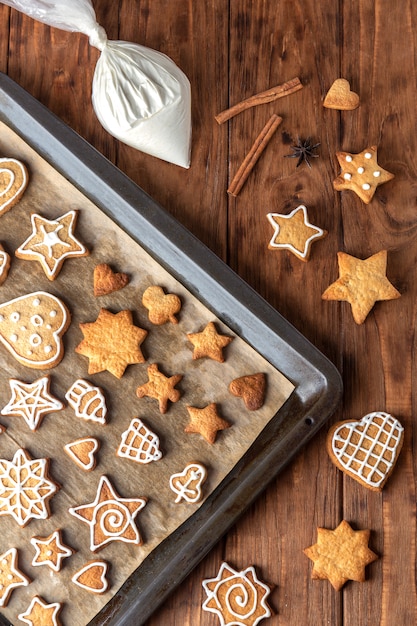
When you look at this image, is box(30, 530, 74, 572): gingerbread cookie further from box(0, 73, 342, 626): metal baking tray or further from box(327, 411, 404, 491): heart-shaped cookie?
box(327, 411, 404, 491): heart-shaped cookie

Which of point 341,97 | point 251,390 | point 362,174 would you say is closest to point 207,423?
point 251,390

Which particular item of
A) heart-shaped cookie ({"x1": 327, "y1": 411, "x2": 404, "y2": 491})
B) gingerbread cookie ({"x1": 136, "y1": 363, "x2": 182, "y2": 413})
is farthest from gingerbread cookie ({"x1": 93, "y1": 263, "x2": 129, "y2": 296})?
heart-shaped cookie ({"x1": 327, "y1": 411, "x2": 404, "y2": 491})

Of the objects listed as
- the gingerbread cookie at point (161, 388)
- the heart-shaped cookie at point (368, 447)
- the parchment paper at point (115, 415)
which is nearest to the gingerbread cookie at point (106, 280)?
the parchment paper at point (115, 415)

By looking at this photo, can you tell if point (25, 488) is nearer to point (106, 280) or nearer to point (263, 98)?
point (106, 280)

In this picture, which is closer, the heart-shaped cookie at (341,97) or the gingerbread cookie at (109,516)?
the gingerbread cookie at (109,516)

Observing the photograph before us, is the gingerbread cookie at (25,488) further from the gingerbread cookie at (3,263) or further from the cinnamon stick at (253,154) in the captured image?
the cinnamon stick at (253,154)

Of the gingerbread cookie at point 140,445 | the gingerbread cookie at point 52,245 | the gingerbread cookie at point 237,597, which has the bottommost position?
the gingerbread cookie at point 237,597

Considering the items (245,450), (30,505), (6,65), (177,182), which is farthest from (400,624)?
(6,65)
